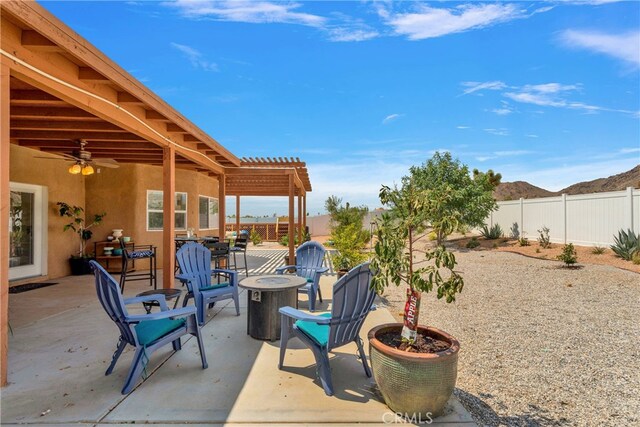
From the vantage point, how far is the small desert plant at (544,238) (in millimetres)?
11289

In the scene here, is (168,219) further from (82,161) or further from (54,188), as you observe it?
(54,188)

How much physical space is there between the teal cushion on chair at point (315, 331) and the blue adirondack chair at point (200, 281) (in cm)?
190

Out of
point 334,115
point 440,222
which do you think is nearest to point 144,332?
point 440,222

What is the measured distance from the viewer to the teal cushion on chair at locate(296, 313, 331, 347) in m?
2.54

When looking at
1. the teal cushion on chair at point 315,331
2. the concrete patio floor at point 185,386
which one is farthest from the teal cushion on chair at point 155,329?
the teal cushion on chair at point 315,331

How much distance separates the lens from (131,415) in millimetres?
2135

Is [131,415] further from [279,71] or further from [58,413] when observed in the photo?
[279,71]

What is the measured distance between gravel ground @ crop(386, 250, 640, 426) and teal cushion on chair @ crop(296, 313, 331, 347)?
1152 millimetres

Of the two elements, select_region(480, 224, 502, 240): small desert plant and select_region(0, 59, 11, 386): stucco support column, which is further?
select_region(480, 224, 502, 240): small desert plant

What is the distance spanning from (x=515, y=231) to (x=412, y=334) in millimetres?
14441

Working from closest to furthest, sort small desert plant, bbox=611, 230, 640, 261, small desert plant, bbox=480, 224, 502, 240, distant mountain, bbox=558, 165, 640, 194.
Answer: small desert plant, bbox=611, 230, 640, 261 < small desert plant, bbox=480, 224, 502, 240 < distant mountain, bbox=558, 165, 640, 194

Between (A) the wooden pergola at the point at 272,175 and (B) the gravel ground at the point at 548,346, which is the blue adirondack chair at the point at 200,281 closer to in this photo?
(B) the gravel ground at the point at 548,346

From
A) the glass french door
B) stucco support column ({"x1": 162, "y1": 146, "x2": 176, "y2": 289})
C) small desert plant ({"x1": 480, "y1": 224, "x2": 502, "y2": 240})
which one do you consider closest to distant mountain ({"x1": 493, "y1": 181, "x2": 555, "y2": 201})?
small desert plant ({"x1": 480, "y1": 224, "x2": 502, "y2": 240})

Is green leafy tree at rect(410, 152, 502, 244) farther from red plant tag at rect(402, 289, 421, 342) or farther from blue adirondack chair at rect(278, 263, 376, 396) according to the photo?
red plant tag at rect(402, 289, 421, 342)
